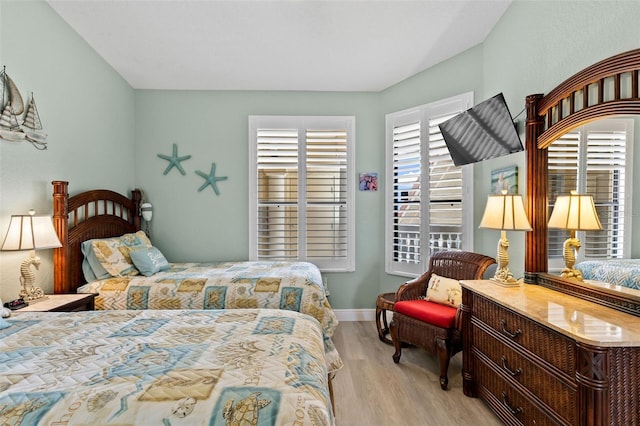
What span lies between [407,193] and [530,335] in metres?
2.14

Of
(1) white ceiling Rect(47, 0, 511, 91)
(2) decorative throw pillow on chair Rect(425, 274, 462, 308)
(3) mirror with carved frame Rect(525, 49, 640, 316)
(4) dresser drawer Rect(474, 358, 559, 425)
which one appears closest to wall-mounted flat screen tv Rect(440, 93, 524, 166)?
(3) mirror with carved frame Rect(525, 49, 640, 316)

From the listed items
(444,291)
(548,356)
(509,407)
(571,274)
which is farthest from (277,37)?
(509,407)

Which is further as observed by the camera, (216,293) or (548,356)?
(216,293)

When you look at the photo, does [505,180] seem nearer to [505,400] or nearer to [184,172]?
[505,400]

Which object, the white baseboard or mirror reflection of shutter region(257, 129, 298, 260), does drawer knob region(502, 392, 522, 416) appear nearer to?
the white baseboard

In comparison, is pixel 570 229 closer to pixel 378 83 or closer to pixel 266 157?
pixel 378 83

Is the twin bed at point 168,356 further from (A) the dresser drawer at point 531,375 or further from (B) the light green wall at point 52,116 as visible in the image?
(A) the dresser drawer at point 531,375

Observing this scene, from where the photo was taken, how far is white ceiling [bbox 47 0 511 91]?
243 centimetres

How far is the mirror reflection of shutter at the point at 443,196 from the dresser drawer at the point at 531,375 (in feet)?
4.12

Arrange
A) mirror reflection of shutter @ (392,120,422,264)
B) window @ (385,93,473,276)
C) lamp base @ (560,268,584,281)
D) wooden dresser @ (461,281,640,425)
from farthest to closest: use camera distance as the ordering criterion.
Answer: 1. mirror reflection of shutter @ (392,120,422,264)
2. window @ (385,93,473,276)
3. lamp base @ (560,268,584,281)
4. wooden dresser @ (461,281,640,425)

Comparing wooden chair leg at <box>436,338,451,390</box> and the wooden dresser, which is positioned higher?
the wooden dresser

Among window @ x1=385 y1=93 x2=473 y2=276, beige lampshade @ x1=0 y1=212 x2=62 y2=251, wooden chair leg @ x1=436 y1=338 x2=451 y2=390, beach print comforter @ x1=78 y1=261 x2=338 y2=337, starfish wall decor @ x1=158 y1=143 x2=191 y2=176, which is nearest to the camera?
beige lampshade @ x1=0 y1=212 x2=62 y2=251

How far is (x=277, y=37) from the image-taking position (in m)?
2.79

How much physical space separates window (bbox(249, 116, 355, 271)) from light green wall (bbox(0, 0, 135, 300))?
1.54 meters
